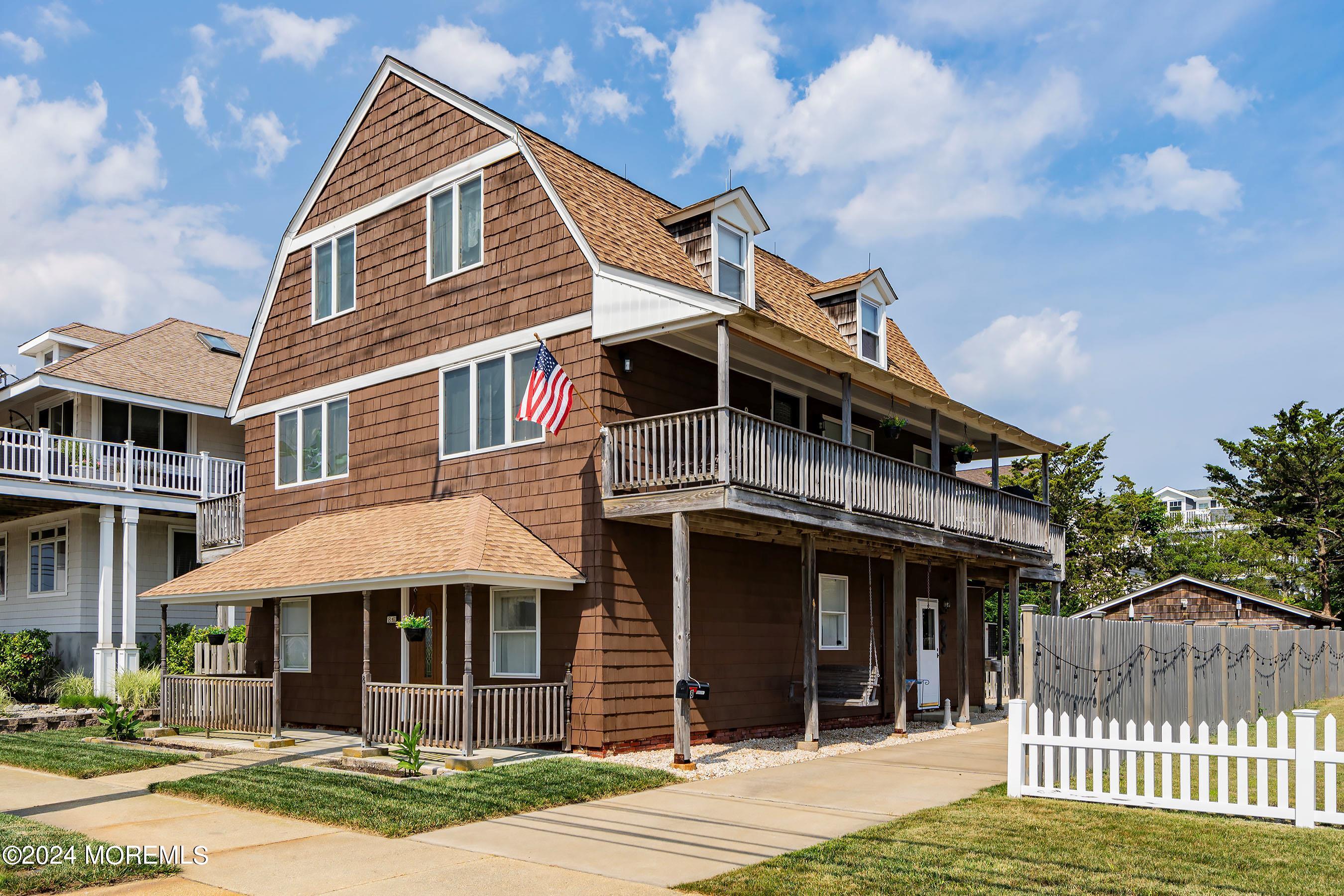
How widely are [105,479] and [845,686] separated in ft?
57.7

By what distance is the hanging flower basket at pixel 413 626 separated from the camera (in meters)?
15.3

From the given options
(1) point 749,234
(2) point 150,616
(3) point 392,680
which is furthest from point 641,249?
(2) point 150,616

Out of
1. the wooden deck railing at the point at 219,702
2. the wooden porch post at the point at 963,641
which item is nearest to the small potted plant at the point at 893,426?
the wooden porch post at the point at 963,641

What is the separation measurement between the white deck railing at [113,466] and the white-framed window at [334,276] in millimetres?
7406

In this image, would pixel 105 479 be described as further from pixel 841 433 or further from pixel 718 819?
pixel 718 819

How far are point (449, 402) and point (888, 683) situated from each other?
10471mm

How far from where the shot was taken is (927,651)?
77.8 ft

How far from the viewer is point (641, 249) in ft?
56.3

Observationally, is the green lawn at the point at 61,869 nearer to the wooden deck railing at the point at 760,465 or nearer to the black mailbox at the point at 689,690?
the black mailbox at the point at 689,690

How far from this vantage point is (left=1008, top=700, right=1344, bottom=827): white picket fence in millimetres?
9734

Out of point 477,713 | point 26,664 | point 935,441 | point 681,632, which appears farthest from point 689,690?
point 26,664

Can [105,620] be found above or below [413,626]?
below

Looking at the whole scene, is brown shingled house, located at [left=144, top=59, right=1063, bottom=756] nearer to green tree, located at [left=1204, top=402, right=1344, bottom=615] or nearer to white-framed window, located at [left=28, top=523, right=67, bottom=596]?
white-framed window, located at [left=28, top=523, right=67, bottom=596]

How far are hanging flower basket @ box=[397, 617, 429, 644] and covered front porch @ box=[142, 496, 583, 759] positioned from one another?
0.03 metres
